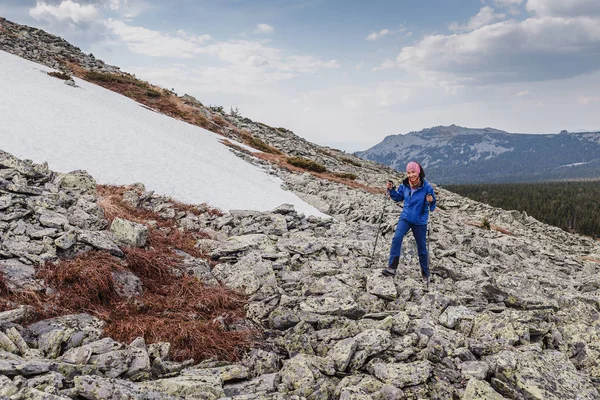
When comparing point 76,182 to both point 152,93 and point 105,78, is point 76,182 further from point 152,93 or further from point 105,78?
point 105,78

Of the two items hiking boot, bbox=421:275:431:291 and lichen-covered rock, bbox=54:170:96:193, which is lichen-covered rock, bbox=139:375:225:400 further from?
lichen-covered rock, bbox=54:170:96:193

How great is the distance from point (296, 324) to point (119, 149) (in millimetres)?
19374

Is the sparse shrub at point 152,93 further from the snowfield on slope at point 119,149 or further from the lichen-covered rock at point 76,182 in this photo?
the lichen-covered rock at point 76,182

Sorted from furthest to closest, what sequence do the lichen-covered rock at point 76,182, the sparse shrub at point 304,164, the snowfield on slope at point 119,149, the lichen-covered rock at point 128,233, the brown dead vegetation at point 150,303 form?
the sparse shrub at point 304,164 < the snowfield on slope at point 119,149 < the lichen-covered rock at point 76,182 < the lichen-covered rock at point 128,233 < the brown dead vegetation at point 150,303

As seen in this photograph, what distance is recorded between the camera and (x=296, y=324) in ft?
27.1

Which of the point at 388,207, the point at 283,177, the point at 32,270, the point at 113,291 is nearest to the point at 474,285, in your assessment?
the point at 113,291

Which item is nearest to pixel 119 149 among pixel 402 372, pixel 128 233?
pixel 128 233

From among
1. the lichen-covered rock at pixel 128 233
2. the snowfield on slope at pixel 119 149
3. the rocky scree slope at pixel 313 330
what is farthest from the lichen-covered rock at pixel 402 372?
the snowfield on slope at pixel 119 149

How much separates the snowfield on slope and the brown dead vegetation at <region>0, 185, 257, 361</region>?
9308mm

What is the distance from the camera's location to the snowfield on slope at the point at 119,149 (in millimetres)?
19219

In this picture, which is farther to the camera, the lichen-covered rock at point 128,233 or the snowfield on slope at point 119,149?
the snowfield on slope at point 119,149

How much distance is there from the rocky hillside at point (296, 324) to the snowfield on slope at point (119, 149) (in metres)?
4.86

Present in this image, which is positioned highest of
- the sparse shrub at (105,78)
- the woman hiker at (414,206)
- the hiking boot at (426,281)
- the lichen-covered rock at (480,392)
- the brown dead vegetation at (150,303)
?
the sparse shrub at (105,78)

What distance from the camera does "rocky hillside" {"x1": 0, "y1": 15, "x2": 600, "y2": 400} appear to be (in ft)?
19.1
